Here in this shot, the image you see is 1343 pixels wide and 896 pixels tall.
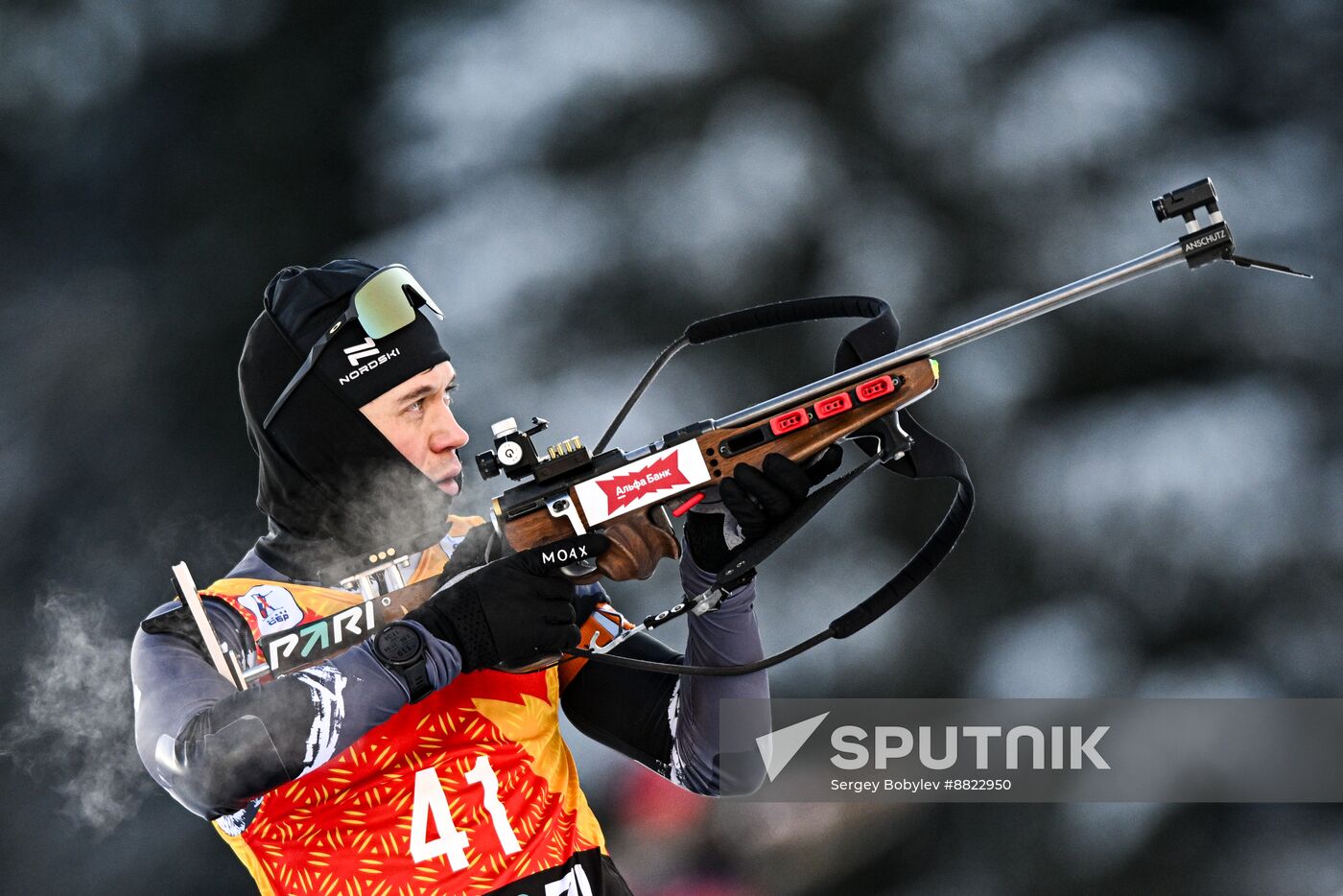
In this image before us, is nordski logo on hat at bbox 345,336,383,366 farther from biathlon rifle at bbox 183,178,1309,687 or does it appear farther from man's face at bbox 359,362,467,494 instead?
biathlon rifle at bbox 183,178,1309,687

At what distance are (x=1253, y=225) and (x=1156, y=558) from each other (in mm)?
647

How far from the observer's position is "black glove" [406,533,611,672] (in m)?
1.45

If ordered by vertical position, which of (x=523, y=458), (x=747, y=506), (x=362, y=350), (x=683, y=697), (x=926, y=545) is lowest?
(x=683, y=697)

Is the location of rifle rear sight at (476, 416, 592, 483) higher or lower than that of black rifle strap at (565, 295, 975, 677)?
higher

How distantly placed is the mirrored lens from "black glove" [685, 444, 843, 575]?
476 mm

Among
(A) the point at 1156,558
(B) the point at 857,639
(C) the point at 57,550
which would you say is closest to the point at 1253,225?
(A) the point at 1156,558

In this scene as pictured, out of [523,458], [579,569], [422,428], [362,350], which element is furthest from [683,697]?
[362,350]

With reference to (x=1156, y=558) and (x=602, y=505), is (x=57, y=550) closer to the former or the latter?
(x=602, y=505)

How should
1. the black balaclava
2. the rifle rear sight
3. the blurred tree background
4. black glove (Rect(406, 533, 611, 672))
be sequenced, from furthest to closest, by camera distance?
the blurred tree background < the black balaclava < the rifle rear sight < black glove (Rect(406, 533, 611, 672))

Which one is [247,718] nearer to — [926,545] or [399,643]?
[399,643]

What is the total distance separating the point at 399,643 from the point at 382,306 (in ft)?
1.69

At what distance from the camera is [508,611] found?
1.46 metres

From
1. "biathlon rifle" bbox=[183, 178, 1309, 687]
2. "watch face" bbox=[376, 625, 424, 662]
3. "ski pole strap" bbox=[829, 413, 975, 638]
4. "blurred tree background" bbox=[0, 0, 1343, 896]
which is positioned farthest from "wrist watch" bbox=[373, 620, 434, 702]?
"blurred tree background" bbox=[0, 0, 1343, 896]

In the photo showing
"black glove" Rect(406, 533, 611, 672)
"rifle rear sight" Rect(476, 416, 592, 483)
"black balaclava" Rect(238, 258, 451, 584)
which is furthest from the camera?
"black balaclava" Rect(238, 258, 451, 584)
